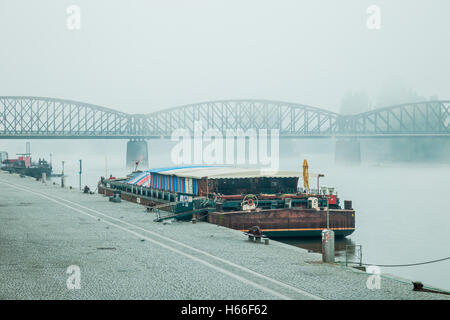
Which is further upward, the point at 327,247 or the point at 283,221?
the point at 327,247

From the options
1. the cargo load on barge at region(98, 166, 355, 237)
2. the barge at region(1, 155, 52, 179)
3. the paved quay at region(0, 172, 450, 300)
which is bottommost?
the paved quay at region(0, 172, 450, 300)

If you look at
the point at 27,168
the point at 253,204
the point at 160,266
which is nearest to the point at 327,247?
the point at 160,266

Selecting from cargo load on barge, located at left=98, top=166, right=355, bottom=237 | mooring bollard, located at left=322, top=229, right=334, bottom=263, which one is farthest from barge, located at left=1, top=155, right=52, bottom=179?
mooring bollard, located at left=322, top=229, right=334, bottom=263

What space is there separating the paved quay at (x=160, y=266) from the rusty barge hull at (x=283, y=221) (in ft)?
9.88

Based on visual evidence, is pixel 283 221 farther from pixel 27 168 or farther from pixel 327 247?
pixel 27 168

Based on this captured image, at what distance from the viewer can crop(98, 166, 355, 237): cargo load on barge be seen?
143ft

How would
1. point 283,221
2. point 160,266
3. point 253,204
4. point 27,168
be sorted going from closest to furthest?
1. point 160,266
2. point 253,204
3. point 283,221
4. point 27,168

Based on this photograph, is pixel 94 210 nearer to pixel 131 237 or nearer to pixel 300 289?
pixel 131 237

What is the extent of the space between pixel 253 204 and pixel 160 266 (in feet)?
66.5

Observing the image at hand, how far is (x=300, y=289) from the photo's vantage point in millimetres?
20734

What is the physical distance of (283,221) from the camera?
147 ft

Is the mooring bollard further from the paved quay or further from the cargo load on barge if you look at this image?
the cargo load on barge
